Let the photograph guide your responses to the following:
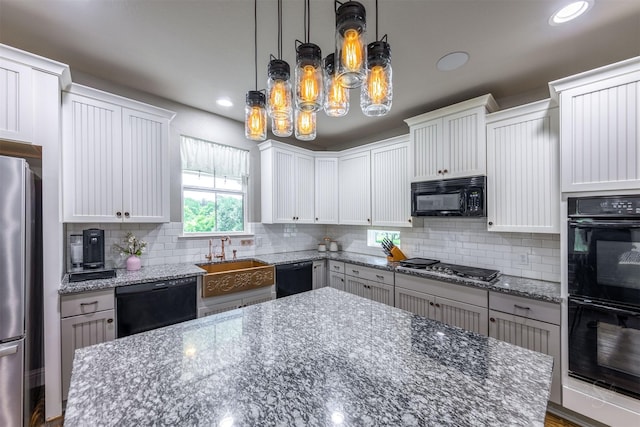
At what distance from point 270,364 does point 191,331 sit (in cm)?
49

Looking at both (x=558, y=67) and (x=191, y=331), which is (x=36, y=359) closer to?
(x=191, y=331)

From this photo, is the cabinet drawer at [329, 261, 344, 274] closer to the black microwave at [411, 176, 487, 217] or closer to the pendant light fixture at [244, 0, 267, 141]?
the black microwave at [411, 176, 487, 217]

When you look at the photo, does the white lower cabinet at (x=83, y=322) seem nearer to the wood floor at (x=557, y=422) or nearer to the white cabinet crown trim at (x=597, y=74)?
the wood floor at (x=557, y=422)

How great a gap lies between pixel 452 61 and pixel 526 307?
2.01 meters

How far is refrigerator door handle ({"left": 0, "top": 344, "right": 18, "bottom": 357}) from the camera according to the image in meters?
1.56

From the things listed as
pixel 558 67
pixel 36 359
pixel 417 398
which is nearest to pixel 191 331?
pixel 417 398

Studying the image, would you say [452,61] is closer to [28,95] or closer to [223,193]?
[223,193]

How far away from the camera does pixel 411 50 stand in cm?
201

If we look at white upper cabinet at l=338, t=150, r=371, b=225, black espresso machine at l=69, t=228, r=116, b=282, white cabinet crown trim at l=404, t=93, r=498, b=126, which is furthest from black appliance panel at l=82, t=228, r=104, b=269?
white cabinet crown trim at l=404, t=93, r=498, b=126

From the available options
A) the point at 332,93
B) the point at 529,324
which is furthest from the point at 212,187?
the point at 529,324

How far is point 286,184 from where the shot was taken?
368 centimetres

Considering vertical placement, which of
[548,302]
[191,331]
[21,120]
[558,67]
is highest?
[558,67]

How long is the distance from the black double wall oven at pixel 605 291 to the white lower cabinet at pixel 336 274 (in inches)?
86.6

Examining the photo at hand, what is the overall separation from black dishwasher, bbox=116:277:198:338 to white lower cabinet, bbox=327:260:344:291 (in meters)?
1.76
